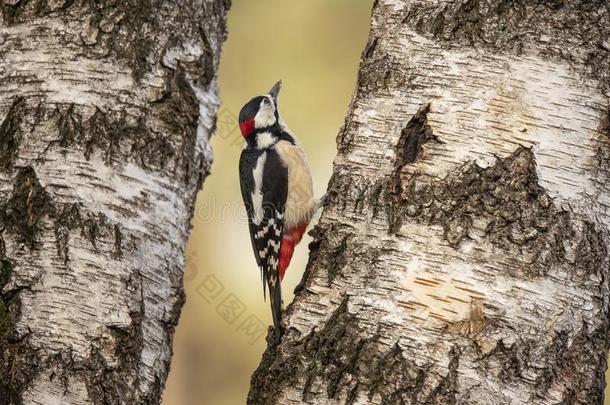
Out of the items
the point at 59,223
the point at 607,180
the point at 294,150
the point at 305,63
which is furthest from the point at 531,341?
the point at 305,63

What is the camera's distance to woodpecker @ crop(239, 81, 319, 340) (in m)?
4.17

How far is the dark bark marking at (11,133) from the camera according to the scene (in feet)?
8.04

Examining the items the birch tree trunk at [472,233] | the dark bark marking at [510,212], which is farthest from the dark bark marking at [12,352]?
the dark bark marking at [510,212]

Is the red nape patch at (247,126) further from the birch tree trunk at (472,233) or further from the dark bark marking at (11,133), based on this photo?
the birch tree trunk at (472,233)

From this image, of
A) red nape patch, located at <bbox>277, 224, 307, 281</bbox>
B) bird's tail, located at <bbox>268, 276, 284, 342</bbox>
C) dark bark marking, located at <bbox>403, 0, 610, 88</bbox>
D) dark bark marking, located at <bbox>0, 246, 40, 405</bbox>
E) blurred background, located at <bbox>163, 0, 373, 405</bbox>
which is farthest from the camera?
blurred background, located at <bbox>163, 0, 373, 405</bbox>

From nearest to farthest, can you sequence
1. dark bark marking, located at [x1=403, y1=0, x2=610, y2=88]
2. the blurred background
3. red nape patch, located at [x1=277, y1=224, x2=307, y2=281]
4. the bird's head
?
dark bark marking, located at [x1=403, y1=0, x2=610, y2=88]
red nape patch, located at [x1=277, y1=224, x2=307, y2=281]
the bird's head
the blurred background

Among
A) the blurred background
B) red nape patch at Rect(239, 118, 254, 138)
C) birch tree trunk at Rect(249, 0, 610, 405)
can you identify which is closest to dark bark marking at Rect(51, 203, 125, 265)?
birch tree trunk at Rect(249, 0, 610, 405)

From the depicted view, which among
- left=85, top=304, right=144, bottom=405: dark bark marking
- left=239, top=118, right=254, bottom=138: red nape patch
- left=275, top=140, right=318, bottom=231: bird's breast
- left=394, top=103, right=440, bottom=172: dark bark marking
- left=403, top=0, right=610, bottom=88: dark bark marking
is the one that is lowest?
left=85, top=304, right=144, bottom=405: dark bark marking

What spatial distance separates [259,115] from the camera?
14.1 feet

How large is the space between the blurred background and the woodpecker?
1586 millimetres

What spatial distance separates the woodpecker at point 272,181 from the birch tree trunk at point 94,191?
140 cm

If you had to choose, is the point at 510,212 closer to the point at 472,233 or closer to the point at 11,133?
the point at 472,233

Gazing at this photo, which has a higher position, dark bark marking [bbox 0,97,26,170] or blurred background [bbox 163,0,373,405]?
blurred background [bbox 163,0,373,405]

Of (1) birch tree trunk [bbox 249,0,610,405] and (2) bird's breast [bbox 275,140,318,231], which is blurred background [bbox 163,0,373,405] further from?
(1) birch tree trunk [bbox 249,0,610,405]
